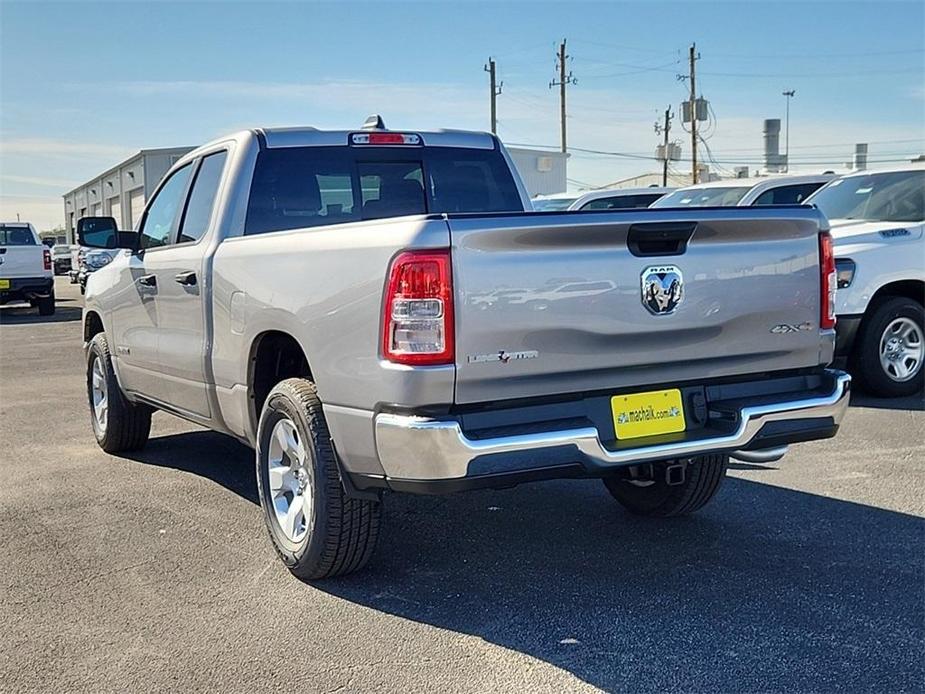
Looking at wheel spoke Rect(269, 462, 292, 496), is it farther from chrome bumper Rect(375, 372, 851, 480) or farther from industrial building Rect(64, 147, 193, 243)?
industrial building Rect(64, 147, 193, 243)

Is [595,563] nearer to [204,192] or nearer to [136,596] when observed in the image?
[136,596]

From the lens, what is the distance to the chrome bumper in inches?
131

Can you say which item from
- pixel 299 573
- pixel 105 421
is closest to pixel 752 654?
pixel 299 573

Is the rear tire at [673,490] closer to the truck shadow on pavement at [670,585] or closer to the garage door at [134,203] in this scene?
the truck shadow on pavement at [670,585]

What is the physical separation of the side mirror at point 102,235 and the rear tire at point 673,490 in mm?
3335

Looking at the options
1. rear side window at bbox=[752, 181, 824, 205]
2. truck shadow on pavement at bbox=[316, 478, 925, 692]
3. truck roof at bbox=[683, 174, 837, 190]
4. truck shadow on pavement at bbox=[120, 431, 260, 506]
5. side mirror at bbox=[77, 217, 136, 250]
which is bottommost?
truck shadow on pavement at bbox=[316, 478, 925, 692]

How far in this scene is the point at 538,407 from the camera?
→ 11.6 feet

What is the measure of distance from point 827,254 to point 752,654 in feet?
5.64

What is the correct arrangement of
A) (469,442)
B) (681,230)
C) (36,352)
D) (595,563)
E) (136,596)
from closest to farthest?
(469,442)
(681,230)
(136,596)
(595,563)
(36,352)

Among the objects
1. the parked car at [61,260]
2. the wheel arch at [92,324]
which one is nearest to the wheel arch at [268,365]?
the wheel arch at [92,324]

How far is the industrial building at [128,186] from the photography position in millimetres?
45594

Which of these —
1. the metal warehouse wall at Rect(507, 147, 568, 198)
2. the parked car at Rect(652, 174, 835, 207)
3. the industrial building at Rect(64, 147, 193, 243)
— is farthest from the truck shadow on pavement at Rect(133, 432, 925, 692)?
the metal warehouse wall at Rect(507, 147, 568, 198)

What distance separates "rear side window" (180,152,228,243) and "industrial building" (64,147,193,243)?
3136 centimetres

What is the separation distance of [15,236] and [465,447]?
19.5 metres
